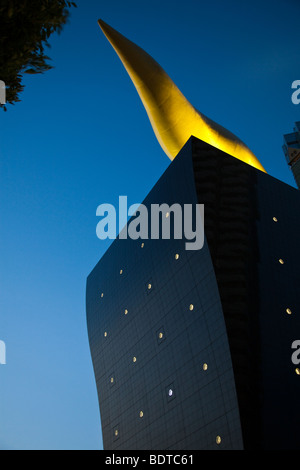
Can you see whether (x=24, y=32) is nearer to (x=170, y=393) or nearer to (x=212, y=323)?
(x=212, y=323)

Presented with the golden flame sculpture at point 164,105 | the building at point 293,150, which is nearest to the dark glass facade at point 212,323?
the golden flame sculpture at point 164,105

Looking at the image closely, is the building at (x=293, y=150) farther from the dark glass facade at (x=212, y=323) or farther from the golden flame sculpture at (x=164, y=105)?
the dark glass facade at (x=212, y=323)

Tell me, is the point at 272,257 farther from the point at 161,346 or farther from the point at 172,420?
the point at 172,420

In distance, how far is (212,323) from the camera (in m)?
14.6

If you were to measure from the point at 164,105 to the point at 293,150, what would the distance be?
2719 centimetres

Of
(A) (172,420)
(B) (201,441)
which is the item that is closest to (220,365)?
(B) (201,441)

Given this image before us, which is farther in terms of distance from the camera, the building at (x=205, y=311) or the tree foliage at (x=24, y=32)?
the building at (x=205, y=311)

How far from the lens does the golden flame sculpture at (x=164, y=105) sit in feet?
62.6

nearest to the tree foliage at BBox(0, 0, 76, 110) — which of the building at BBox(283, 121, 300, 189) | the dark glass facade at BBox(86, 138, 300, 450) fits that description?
the dark glass facade at BBox(86, 138, 300, 450)

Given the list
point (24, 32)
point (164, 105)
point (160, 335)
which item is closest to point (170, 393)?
point (160, 335)

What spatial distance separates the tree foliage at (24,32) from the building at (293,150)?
38102 mm

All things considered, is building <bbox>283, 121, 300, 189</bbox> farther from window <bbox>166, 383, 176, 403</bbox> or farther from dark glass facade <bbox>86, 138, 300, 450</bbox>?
window <bbox>166, 383, 176, 403</bbox>

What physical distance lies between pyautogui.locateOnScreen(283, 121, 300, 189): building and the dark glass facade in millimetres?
23030

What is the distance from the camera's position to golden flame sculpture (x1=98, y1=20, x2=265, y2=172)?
19.1 meters
